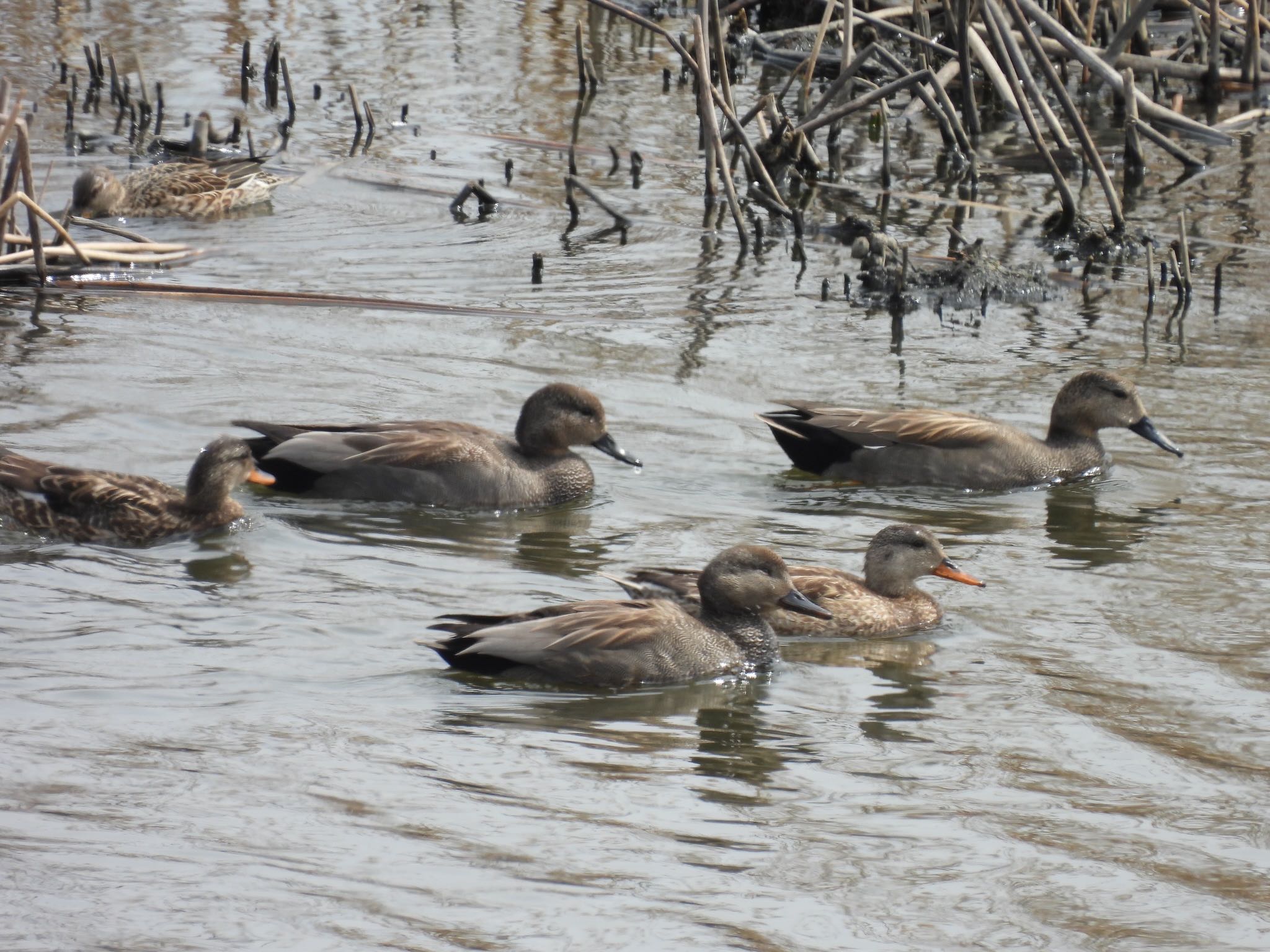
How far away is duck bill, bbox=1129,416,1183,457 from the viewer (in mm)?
9438

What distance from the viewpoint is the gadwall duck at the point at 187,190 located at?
45.2 feet

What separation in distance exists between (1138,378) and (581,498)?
11.4 feet

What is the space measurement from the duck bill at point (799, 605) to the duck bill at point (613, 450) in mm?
2151

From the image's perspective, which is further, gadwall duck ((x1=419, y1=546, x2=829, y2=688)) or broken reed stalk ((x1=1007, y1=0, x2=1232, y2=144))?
broken reed stalk ((x1=1007, y1=0, x2=1232, y2=144))

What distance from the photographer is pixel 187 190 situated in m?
13.9

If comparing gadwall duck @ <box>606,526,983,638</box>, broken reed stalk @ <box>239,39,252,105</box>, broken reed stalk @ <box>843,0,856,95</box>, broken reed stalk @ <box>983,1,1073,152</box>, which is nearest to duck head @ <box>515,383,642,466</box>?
gadwall duck @ <box>606,526,983,638</box>

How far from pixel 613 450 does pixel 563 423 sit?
267 mm

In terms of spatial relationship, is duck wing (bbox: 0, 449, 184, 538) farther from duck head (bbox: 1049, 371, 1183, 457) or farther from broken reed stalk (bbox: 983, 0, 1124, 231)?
broken reed stalk (bbox: 983, 0, 1124, 231)

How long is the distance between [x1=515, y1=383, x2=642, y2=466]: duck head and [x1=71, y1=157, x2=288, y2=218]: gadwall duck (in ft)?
18.5

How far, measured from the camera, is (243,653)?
648 cm

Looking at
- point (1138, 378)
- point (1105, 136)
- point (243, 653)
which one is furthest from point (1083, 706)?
point (1105, 136)

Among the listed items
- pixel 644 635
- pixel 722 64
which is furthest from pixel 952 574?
pixel 722 64

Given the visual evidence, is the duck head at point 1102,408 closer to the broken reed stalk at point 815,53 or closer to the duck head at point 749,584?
the duck head at point 749,584

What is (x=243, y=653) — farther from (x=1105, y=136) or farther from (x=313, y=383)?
(x=1105, y=136)
